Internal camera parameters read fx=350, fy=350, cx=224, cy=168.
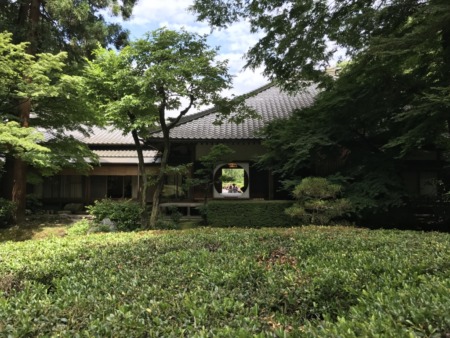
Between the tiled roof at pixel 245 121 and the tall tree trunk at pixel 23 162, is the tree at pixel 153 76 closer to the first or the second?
the tiled roof at pixel 245 121

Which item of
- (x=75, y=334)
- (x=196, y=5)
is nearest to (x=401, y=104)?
(x=196, y=5)

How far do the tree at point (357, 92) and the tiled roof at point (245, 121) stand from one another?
1.69 meters

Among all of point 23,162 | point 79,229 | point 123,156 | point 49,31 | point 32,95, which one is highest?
point 49,31

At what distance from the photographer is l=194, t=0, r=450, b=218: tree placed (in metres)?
8.84

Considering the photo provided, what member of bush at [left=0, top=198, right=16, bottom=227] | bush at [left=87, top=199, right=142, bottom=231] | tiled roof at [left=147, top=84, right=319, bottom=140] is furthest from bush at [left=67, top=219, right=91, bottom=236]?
tiled roof at [left=147, top=84, right=319, bottom=140]

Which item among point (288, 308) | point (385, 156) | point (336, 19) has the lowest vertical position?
point (288, 308)

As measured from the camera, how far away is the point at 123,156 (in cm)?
1767

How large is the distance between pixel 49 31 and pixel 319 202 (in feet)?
37.2

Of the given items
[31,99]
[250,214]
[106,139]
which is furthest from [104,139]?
[250,214]

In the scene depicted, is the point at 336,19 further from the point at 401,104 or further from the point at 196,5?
the point at 196,5

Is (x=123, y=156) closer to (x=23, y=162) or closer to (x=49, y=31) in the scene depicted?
(x=23, y=162)

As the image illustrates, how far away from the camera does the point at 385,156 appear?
10539mm

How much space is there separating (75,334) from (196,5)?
1086cm

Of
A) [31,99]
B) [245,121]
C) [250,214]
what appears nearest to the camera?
[31,99]
